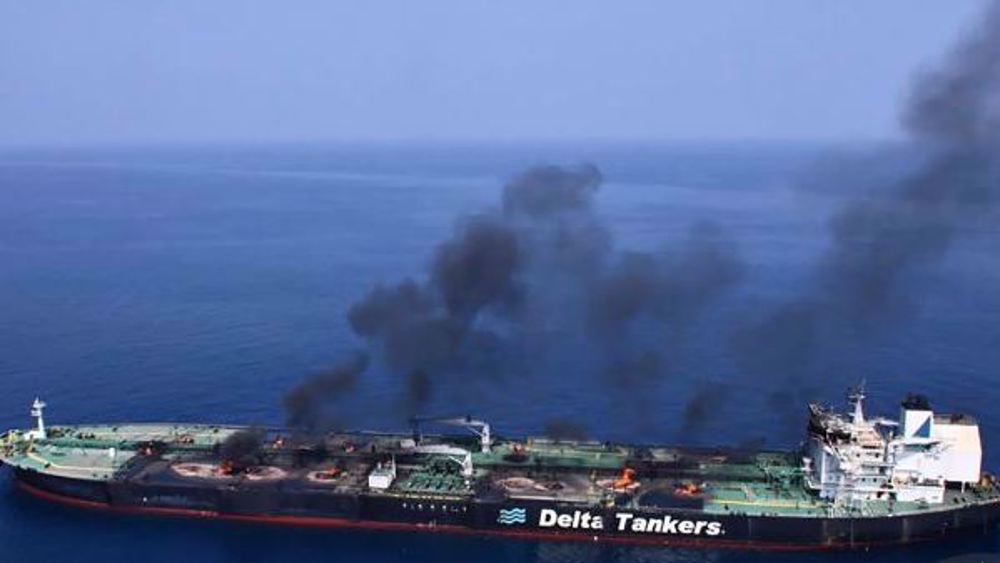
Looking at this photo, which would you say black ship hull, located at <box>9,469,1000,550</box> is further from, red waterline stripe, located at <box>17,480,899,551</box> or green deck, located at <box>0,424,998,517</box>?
green deck, located at <box>0,424,998,517</box>

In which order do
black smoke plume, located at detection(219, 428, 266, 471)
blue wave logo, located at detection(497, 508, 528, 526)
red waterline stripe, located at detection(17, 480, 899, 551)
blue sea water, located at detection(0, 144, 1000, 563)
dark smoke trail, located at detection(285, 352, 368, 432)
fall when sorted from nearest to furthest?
red waterline stripe, located at detection(17, 480, 899, 551) < blue sea water, located at detection(0, 144, 1000, 563) < blue wave logo, located at detection(497, 508, 528, 526) < black smoke plume, located at detection(219, 428, 266, 471) < dark smoke trail, located at detection(285, 352, 368, 432)

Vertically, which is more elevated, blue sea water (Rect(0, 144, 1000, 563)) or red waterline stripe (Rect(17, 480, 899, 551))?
blue sea water (Rect(0, 144, 1000, 563))

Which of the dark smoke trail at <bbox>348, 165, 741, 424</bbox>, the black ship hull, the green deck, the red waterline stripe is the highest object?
the dark smoke trail at <bbox>348, 165, 741, 424</bbox>

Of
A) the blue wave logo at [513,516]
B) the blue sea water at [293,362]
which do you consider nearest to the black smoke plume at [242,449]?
the blue sea water at [293,362]

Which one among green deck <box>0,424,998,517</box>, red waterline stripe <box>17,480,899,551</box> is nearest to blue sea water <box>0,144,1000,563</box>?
red waterline stripe <box>17,480,899,551</box>

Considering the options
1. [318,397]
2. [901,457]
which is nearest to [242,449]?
[318,397]

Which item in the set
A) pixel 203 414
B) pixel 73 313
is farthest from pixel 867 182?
pixel 73 313

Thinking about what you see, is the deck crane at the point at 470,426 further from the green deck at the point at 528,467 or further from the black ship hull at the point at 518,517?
the black ship hull at the point at 518,517

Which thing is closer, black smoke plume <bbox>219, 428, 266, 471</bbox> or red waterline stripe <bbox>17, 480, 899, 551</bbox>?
red waterline stripe <bbox>17, 480, 899, 551</bbox>
